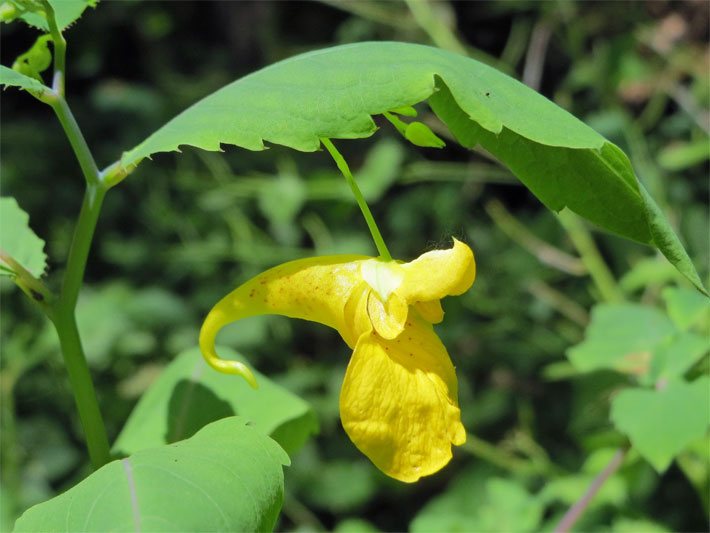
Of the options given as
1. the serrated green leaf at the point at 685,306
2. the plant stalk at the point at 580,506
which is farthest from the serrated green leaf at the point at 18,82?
the serrated green leaf at the point at 685,306

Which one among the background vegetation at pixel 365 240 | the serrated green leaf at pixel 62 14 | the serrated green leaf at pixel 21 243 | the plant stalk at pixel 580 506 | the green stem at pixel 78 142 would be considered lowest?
the background vegetation at pixel 365 240

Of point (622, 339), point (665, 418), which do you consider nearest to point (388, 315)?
point (665, 418)

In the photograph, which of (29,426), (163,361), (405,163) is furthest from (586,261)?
(29,426)

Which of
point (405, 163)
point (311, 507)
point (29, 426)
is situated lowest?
point (311, 507)

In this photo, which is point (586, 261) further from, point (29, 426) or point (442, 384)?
point (29, 426)

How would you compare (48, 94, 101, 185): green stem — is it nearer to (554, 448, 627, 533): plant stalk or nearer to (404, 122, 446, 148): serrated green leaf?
(404, 122, 446, 148): serrated green leaf

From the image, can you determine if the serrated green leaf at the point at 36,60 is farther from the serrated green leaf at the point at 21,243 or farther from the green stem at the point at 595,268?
the green stem at the point at 595,268
